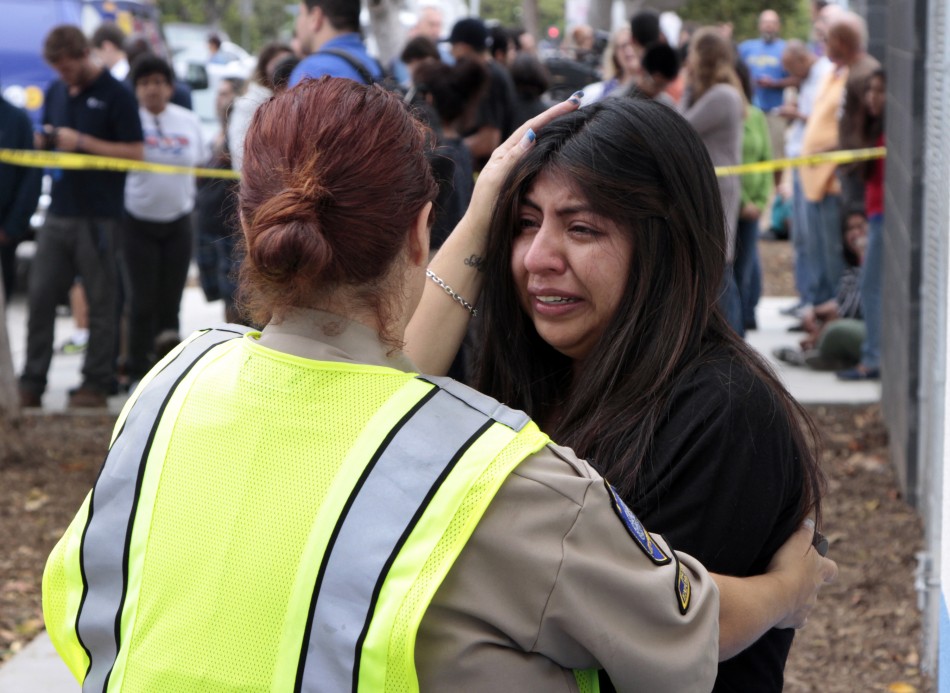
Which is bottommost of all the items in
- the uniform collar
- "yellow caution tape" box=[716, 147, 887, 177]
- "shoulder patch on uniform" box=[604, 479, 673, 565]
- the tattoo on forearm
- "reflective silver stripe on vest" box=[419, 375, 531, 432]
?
"yellow caution tape" box=[716, 147, 887, 177]

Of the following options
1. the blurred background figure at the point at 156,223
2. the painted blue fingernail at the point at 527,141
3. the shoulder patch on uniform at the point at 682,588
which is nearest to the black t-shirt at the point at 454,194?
the painted blue fingernail at the point at 527,141

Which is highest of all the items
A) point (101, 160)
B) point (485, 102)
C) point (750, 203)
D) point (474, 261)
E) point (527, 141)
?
point (527, 141)

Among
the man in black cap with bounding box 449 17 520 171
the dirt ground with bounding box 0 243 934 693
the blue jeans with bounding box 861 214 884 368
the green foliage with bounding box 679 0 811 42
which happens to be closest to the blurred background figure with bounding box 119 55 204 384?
the dirt ground with bounding box 0 243 934 693

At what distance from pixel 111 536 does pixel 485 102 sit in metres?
6.30

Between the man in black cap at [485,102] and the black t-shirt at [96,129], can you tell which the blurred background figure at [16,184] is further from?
the man in black cap at [485,102]

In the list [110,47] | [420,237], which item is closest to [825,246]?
[110,47]

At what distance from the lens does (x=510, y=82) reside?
8.23 m

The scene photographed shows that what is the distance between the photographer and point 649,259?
2.09 meters

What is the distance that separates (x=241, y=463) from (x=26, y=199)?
6764 millimetres

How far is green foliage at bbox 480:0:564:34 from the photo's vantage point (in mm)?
45991

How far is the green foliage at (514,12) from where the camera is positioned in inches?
1811

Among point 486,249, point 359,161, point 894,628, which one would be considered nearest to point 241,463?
point 359,161

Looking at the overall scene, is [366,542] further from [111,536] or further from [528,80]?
[528,80]

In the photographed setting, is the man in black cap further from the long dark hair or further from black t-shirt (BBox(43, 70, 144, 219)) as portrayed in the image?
the long dark hair
